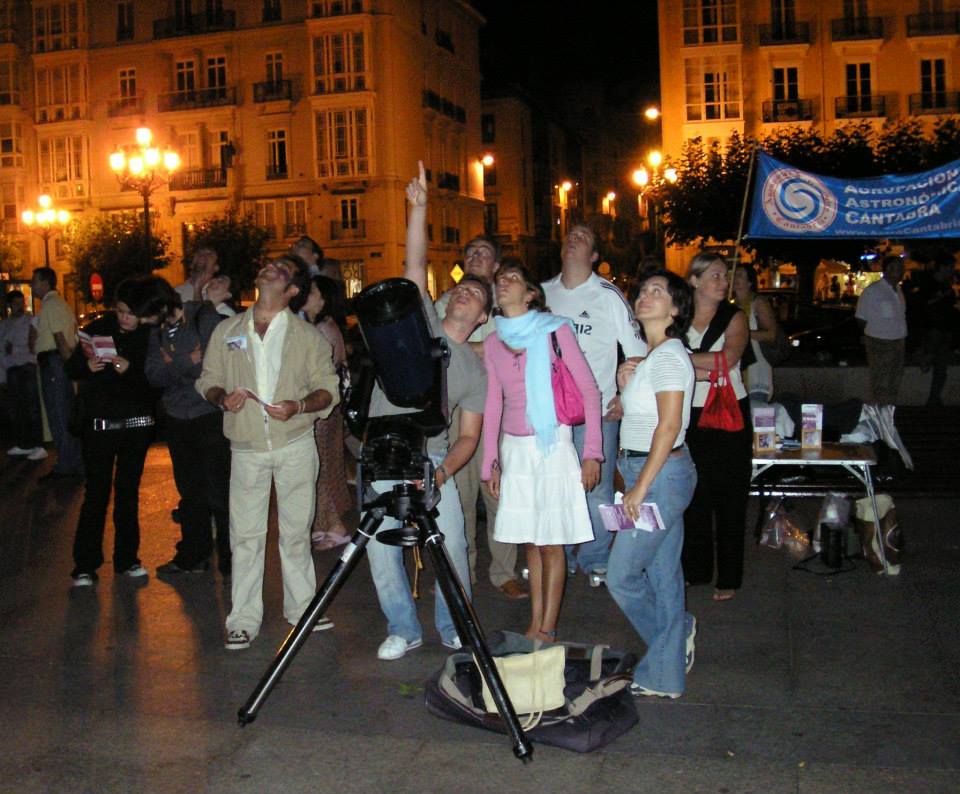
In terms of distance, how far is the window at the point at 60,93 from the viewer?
5259 cm

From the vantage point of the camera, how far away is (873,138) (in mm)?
40438

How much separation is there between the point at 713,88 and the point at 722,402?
3901 cm

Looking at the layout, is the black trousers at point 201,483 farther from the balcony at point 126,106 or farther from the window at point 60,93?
the window at point 60,93

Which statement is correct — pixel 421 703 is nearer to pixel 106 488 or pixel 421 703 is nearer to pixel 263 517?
pixel 263 517

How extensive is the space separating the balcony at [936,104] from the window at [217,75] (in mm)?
28799

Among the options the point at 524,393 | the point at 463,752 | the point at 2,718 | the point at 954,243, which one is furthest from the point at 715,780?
the point at 954,243

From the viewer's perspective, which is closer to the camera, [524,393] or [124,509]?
[524,393]

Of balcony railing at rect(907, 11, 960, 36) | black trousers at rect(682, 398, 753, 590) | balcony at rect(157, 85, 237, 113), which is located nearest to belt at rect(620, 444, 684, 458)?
black trousers at rect(682, 398, 753, 590)

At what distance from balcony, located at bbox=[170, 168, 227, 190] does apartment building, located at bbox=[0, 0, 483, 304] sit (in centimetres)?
6

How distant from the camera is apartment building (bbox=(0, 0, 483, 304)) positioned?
159 ft

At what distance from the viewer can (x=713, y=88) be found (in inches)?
1681

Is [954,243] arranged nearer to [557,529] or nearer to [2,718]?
[557,529]

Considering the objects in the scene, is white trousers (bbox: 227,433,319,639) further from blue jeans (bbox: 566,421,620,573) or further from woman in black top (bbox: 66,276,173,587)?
blue jeans (bbox: 566,421,620,573)

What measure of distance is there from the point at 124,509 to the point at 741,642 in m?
3.95
